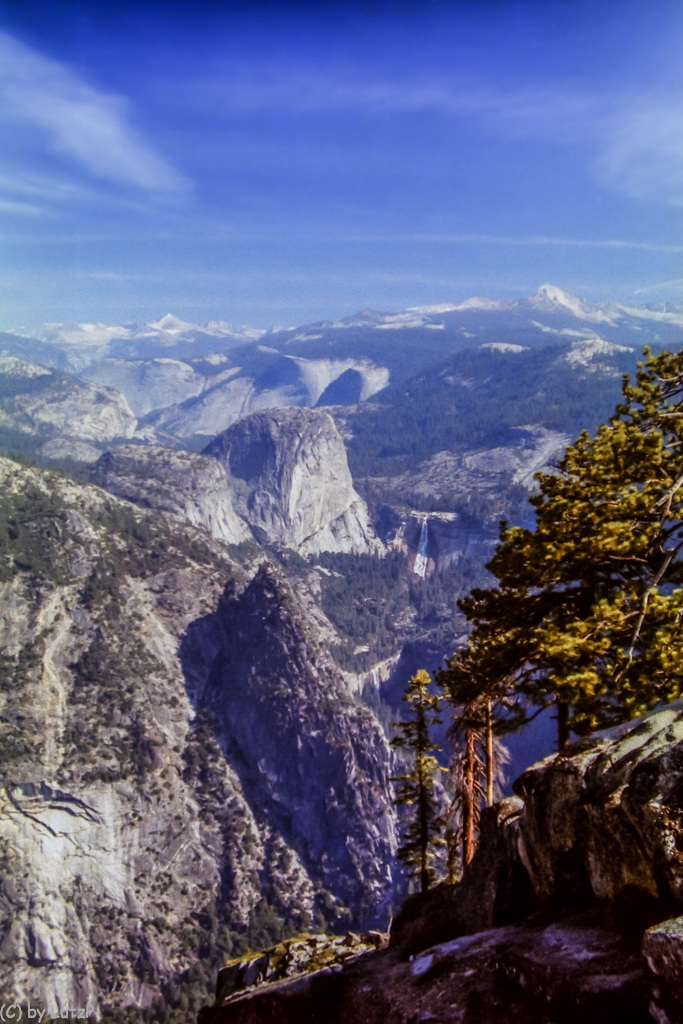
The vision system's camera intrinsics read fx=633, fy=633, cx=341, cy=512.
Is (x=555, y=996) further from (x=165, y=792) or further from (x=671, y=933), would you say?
(x=165, y=792)

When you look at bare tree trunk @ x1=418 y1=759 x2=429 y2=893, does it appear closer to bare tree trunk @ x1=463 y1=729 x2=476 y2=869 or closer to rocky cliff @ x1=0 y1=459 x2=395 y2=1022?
bare tree trunk @ x1=463 y1=729 x2=476 y2=869

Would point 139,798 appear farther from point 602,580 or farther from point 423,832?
point 602,580

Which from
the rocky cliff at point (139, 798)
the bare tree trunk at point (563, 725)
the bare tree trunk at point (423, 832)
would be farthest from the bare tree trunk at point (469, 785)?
the rocky cliff at point (139, 798)

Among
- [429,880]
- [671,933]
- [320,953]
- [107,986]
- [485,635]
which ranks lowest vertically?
[107,986]

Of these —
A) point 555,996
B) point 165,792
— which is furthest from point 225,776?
point 555,996

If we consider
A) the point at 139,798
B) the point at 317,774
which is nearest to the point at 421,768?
the point at 139,798

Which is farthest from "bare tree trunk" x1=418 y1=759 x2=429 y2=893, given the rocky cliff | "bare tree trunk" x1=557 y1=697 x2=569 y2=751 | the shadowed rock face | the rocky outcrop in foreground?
the shadowed rock face

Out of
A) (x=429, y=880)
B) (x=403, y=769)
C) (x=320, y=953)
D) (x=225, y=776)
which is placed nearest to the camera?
(x=320, y=953)
